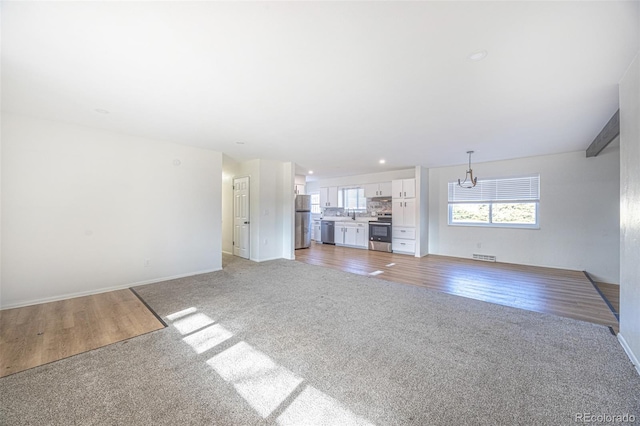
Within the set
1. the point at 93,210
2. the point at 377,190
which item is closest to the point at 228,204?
the point at 93,210

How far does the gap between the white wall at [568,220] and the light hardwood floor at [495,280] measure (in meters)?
0.37

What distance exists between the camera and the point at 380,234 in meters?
7.50

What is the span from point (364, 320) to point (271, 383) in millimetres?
1321

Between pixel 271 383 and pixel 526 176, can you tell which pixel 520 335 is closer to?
pixel 271 383

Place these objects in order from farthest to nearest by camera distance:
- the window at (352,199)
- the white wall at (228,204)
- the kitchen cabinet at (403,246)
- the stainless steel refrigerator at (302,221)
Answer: the window at (352,199)
the stainless steel refrigerator at (302,221)
the kitchen cabinet at (403,246)
the white wall at (228,204)

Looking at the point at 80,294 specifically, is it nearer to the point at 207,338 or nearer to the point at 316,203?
the point at 207,338

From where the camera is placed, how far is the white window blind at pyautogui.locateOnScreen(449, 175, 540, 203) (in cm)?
550

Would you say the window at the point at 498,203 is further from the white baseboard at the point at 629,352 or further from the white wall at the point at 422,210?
the white baseboard at the point at 629,352

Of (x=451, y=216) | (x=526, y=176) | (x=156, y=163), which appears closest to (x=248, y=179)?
(x=156, y=163)

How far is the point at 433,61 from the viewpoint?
1.93 m

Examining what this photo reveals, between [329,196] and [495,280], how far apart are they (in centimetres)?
577

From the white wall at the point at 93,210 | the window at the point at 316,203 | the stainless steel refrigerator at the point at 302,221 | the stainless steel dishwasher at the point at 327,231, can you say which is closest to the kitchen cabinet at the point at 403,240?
the stainless steel dishwasher at the point at 327,231

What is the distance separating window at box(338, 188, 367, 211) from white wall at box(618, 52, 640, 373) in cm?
639

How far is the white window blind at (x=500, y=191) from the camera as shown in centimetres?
550
